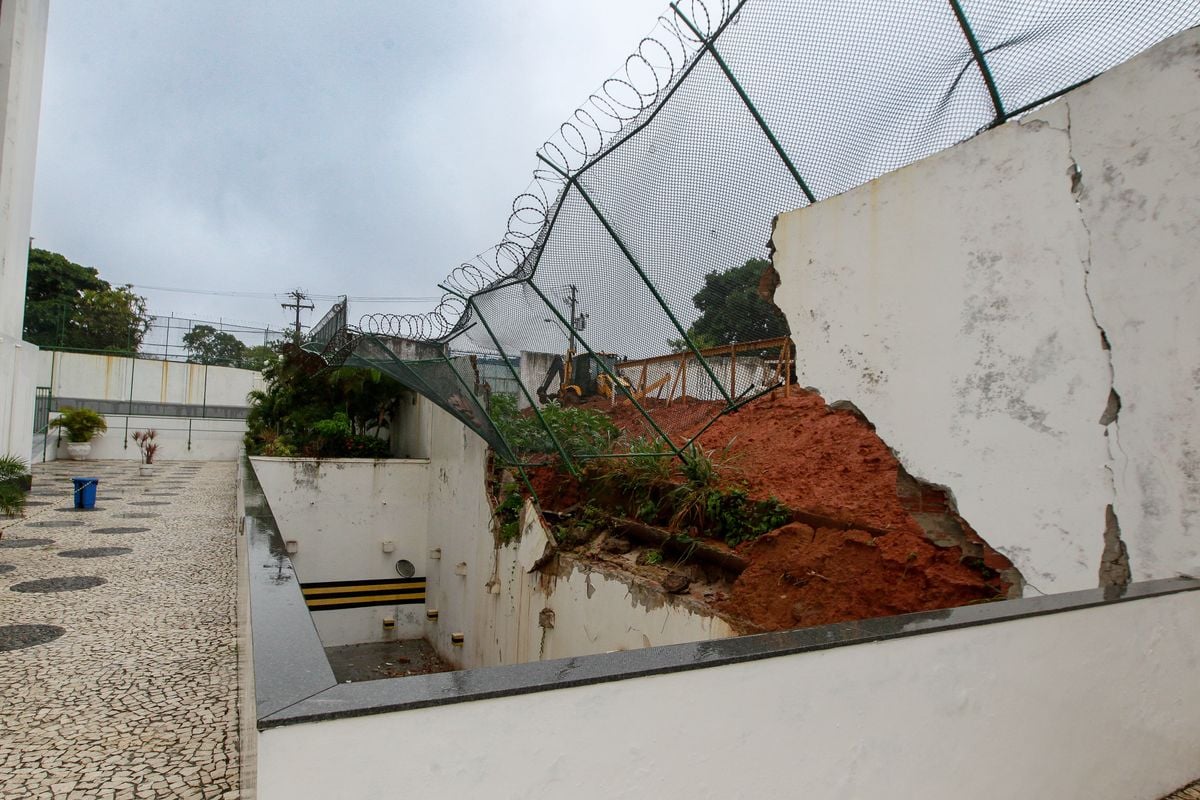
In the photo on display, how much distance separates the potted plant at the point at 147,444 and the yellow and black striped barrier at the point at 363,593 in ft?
24.0

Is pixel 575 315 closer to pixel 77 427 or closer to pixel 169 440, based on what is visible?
pixel 77 427

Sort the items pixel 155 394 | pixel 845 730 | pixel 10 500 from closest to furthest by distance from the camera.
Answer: pixel 845 730 → pixel 10 500 → pixel 155 394

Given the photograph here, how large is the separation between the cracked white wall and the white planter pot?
17.9 meters

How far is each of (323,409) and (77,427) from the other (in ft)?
25.4

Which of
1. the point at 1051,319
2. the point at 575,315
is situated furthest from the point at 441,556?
the point at 1051,319

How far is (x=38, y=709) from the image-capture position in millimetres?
2324

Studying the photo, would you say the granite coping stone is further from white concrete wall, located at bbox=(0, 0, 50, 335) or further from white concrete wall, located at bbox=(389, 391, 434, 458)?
white concrete wall, located at bbox=(0, 0, 50, 335)

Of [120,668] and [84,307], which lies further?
[84,307]

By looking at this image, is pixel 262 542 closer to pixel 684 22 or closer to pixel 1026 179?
pixel 684 22

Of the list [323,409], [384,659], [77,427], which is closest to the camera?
[384,659]

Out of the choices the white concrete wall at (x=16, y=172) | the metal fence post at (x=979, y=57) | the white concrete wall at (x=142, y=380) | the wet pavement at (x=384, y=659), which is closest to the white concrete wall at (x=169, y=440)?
the white concrete wall at (x=142, y=380)


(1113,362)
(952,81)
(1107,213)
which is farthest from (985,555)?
(952,81)

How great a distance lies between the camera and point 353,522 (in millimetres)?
10102

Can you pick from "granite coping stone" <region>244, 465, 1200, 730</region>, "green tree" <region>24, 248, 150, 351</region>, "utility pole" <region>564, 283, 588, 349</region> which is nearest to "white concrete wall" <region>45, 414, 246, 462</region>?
"green tree" <region>24, 248, 150, 351</region>
